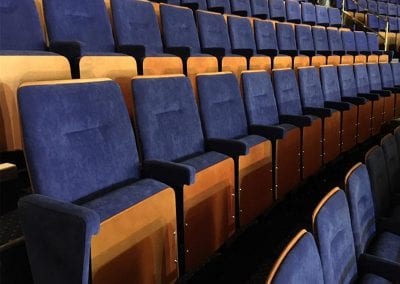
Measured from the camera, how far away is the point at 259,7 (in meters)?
1.05

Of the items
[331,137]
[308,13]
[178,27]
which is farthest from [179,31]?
[308,13]

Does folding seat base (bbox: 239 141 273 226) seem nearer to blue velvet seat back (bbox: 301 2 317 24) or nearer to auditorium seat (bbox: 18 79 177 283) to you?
auditorium seat (bbox: 18 79 177 283)

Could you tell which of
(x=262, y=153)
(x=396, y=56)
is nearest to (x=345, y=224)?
(x=262, y=153)

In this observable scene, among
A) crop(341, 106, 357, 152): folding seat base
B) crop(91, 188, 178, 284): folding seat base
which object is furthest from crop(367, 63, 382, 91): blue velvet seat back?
crop(91, 188, 178, 284): folding seat base

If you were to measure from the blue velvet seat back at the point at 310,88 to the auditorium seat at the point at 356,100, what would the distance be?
101 mm

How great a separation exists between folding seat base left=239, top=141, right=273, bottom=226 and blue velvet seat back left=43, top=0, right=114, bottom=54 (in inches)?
8.2

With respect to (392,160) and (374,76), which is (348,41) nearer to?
(374,76)

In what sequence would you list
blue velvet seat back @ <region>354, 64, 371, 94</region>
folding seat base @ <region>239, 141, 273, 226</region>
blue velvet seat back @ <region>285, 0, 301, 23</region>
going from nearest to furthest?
1. folding seat base @ <region>239, 141, 273, 226</region>
2. blue velvet seat back @ <region>354, 64, 371, 94</region>
3. blue velvet seat back @ <region>285, 0, 301, 23</region>

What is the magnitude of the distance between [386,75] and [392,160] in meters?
0.67

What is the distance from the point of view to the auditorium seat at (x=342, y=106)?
0.68 metres

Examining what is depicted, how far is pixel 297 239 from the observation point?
0.62 feet

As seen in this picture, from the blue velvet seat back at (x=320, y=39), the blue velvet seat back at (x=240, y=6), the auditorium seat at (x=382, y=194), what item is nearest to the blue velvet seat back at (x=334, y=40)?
the blue velvet seat back at (x=320, y=39)

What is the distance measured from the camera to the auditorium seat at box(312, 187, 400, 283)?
0.23m

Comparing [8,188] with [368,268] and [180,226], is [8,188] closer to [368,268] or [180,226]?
→ [180,226]
